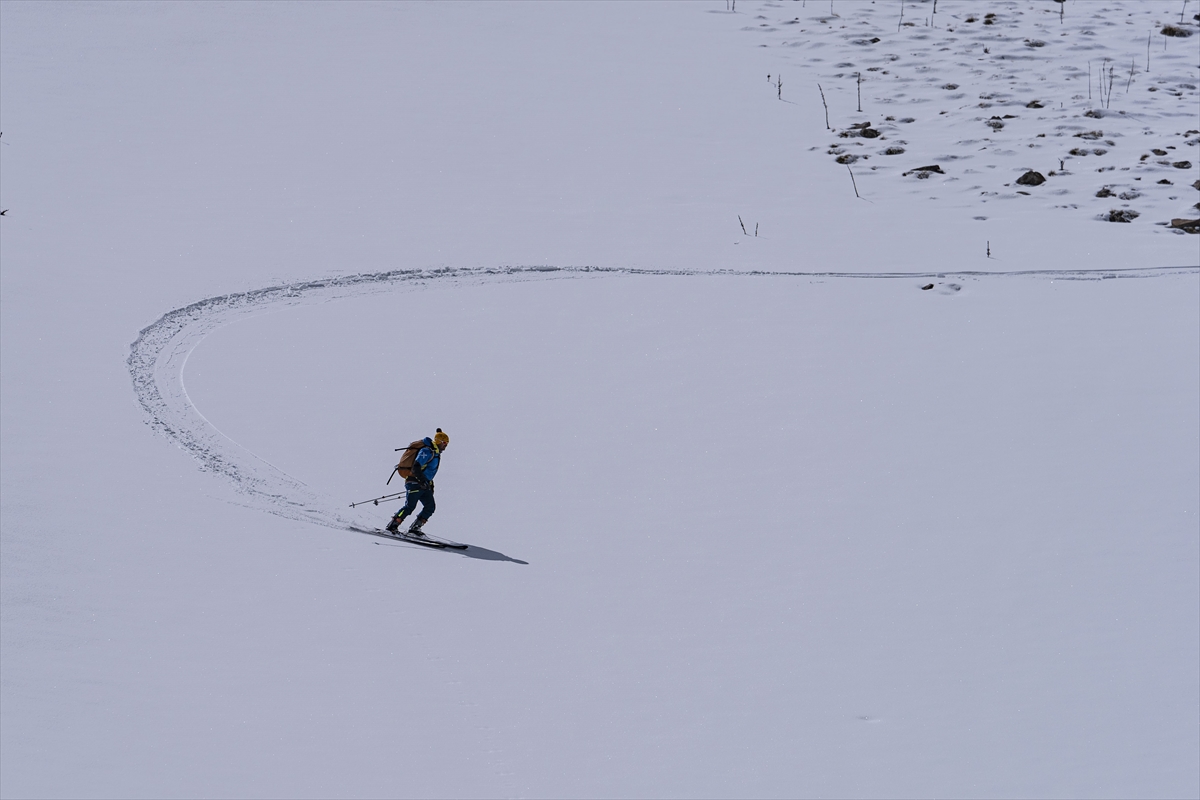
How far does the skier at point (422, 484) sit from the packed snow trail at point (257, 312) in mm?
550

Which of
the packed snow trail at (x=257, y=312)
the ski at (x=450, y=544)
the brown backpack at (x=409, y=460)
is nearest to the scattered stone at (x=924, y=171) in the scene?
the packed snow trail at (x=257, y=312)

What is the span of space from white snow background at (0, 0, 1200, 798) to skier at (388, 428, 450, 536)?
1.18 ft

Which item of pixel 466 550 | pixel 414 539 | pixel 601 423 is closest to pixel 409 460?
pixel 414 539

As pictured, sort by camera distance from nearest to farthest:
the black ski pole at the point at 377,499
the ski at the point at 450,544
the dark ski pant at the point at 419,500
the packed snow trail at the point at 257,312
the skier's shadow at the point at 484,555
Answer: the skier's shadow at the point at 484,555 → the ski at the point at 450,544 → the dark ski pant at the point at 419,500 → the black ski pole at the point at 377,499 → the packed snow trail at the point at 257,312

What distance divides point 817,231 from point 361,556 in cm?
861

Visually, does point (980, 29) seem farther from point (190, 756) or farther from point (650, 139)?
point (190, 756)

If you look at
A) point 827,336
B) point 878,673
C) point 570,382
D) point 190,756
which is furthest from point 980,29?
point 190,756

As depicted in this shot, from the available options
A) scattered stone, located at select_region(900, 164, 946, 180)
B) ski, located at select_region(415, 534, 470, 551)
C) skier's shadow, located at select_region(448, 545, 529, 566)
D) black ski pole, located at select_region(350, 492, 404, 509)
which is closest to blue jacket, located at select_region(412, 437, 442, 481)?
black ski pole, located at select_region(350, 492, 404, 509)

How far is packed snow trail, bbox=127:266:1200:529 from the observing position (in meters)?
10.7

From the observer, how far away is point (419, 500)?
10.4 metres

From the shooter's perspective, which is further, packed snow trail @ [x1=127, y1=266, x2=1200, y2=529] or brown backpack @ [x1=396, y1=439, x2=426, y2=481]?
packed snow trail @ [x1=127, y1=266, x2=1200, y2=529]

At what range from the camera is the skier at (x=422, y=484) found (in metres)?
10.2

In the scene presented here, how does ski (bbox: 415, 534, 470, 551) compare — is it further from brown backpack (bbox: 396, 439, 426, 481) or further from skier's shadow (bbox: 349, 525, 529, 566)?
brown backpack (bbox: 396, 439, 426, 481)

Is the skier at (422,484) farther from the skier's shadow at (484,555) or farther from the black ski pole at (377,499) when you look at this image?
the skier's shadow at (484,555)
